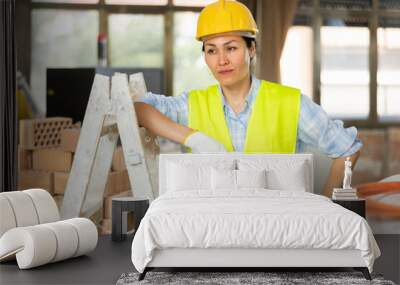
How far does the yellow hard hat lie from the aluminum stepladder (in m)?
0.72

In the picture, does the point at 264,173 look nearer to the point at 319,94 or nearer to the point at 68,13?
the point at 319,94

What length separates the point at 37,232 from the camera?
477cm

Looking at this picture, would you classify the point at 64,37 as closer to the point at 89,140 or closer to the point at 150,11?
the point at 150,11

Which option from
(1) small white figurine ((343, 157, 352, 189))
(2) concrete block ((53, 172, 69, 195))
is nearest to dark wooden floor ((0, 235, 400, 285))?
(1) small white figurine ((343, 157, 352, 189))

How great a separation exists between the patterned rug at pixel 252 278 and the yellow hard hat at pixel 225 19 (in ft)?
7.85

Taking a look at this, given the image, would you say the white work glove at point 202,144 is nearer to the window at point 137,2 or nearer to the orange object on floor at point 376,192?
the window at point 137,2

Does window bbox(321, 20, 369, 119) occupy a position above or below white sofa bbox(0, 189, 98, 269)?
above

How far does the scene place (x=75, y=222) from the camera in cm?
520

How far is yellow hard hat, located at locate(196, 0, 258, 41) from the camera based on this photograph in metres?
6.27

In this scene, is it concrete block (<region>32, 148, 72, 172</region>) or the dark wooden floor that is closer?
the dark wooden floor

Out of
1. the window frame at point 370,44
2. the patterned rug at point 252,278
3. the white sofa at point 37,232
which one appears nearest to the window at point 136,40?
the window frame at point 370,44

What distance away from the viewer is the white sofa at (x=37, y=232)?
4754mm

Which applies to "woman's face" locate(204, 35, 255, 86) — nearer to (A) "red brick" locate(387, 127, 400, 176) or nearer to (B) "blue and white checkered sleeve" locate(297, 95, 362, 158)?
(B) "blue and white checkered sleeve" locate(297, 95, 362, 158)

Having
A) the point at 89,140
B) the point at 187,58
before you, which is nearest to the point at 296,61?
the point at 187,58
